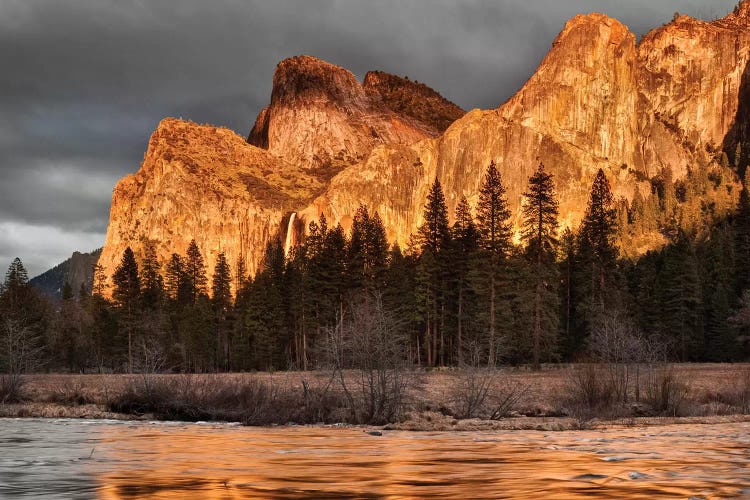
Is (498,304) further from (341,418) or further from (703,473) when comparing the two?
(703,473)

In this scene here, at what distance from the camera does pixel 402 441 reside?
23.7 meters

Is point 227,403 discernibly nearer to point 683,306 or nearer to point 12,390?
point 12,390

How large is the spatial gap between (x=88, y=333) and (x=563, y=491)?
10394cm

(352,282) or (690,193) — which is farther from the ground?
(690,193)

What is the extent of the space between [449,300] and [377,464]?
6401cm

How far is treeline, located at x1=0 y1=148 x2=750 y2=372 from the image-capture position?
65.6 m

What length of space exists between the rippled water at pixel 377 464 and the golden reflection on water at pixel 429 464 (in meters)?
0.03

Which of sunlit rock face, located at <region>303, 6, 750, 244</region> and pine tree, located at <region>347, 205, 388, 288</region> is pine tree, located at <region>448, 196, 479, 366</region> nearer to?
pine tree, located at <region>347, 205, 388, 288</region>

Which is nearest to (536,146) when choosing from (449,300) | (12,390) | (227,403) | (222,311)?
(222,311)

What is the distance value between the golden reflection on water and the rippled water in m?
0.03

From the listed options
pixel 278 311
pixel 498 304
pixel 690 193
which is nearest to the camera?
pixel 498 304

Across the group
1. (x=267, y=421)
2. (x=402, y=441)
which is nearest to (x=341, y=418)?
(x=267, y=421)

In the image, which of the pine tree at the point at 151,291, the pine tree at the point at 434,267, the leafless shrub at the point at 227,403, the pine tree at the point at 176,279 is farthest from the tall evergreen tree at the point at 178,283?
the leafless shrub at the point at 227,403

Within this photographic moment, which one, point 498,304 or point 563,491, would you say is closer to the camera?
point 563,491
